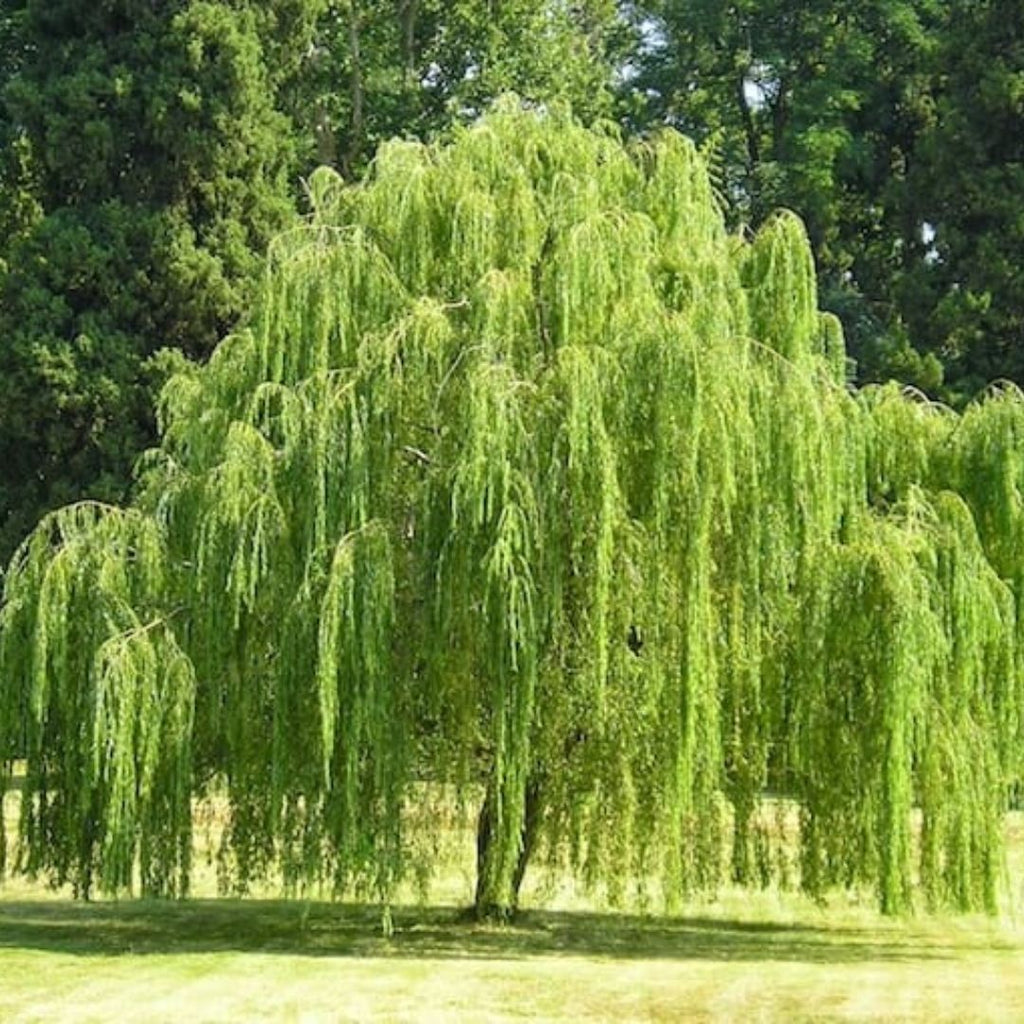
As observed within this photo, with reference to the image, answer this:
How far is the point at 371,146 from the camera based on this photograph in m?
33.3

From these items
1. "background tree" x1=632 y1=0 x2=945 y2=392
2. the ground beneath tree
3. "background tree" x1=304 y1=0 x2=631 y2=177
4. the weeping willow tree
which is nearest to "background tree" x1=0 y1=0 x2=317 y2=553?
"background tree" x1=304 y1=0 x2=631 y2=177

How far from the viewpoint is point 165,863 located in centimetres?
1299

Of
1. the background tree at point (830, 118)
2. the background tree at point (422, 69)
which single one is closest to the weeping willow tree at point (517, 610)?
the background tree at point (830, 118)

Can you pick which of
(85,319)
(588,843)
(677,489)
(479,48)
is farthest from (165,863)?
(479,48)

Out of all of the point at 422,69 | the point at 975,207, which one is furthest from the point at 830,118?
the point at 422,69

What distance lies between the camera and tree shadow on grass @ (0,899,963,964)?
43.5ft

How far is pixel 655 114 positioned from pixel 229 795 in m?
28.3

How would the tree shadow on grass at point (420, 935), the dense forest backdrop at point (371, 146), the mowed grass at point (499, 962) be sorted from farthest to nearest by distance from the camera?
the dense forest backdrop at point (371, 146) < the tree shadow on grass at point (420, 935) < the mowed grass at point (499, 962)

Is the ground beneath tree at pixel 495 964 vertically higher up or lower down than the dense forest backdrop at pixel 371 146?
lower down

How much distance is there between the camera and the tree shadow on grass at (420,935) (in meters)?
13.3

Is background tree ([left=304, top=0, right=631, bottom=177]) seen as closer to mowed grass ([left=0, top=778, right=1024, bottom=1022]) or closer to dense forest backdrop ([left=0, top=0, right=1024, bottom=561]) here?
dense forest backdrop ([left=0, top=0, right=1024, bottom=561])

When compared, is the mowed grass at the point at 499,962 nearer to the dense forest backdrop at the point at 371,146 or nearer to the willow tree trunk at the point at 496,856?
the willow tree trunk at the point at 496,856

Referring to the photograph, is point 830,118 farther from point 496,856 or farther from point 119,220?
point 496,856

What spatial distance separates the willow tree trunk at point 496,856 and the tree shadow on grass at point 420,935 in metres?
0.15
